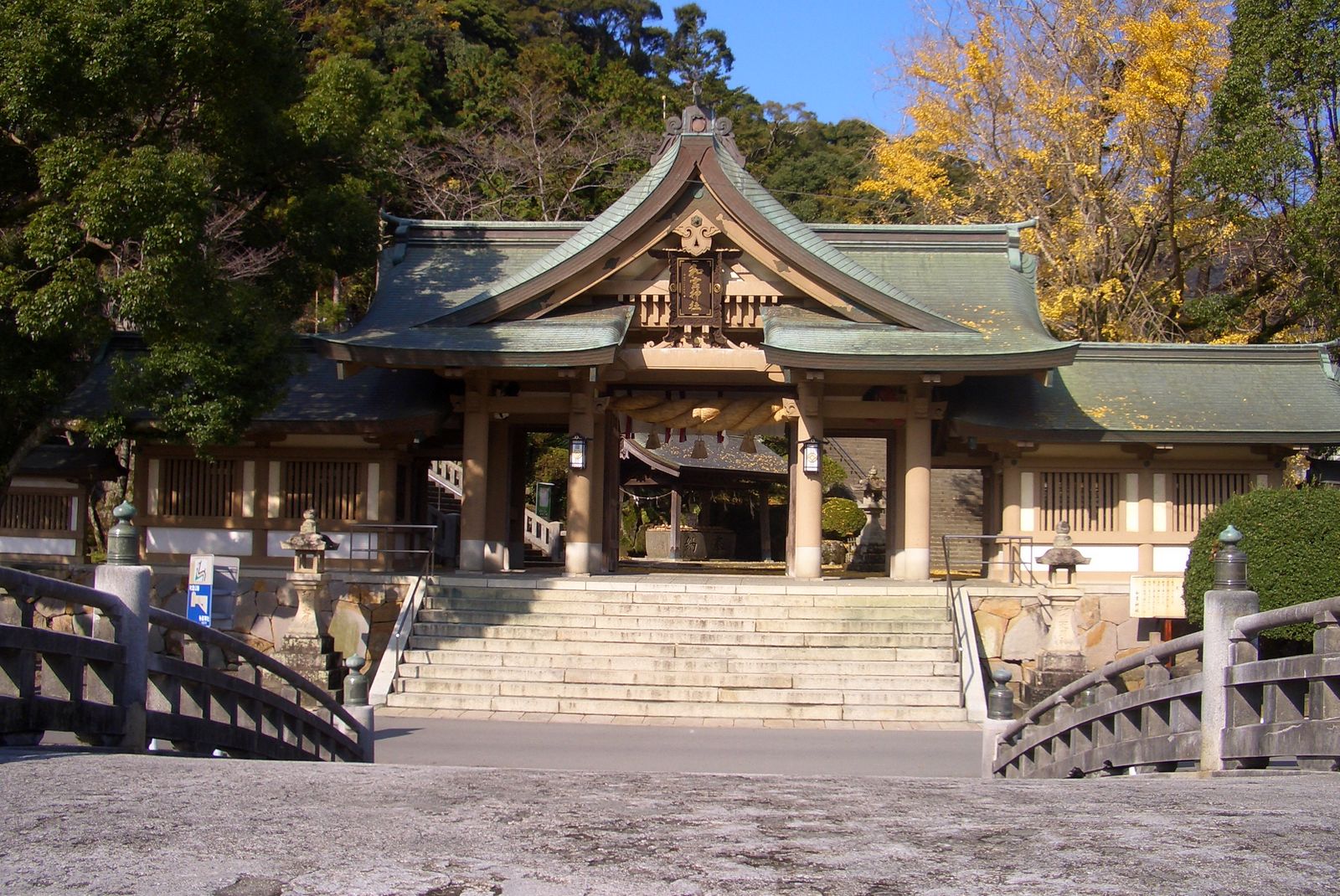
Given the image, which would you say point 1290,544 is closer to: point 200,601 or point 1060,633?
point 1060,633

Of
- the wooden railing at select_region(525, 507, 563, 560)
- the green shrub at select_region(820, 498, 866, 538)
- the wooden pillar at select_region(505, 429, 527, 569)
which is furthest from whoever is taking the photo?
the green shrub at select_region(820, 498, 866, 538)

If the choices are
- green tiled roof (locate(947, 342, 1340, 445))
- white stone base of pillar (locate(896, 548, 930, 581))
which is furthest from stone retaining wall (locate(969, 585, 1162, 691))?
green tiled roof (locate(947, 342, 1340, 445))

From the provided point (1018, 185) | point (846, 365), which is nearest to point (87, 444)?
point (846, 365)

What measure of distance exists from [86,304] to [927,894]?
12.2 m

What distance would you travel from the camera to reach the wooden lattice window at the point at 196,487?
60.1 ft

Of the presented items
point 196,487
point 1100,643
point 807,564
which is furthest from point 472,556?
point 1100,643

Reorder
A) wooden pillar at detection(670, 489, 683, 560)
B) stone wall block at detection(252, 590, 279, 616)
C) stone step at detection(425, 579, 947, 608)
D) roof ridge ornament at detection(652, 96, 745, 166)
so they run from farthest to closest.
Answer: wooden pillar at detection(670, 489, 683, 560) → roof ridge ornament at detection(652, 96, 745, 166) → stone wall block at detection(252, 590, 279, 616) → stone step at detection(425, 579, 947, 608)

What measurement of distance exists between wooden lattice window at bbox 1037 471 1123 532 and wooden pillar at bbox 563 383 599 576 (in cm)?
647

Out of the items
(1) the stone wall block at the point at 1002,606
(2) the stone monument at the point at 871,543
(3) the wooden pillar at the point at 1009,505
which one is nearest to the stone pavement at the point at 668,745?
(1) the stone wall block at the point at 1002,606

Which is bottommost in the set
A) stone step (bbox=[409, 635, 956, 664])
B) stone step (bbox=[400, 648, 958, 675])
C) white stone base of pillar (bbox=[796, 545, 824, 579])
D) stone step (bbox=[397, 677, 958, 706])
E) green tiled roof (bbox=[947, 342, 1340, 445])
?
stone step (bbox=[397, 677, 958, 706])

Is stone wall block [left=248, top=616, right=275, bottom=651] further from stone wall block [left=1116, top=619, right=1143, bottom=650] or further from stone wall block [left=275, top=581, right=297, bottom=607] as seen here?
stone wall block [left=1116, top=619, right=1143, bottom=650]

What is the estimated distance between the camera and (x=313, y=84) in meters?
16.5

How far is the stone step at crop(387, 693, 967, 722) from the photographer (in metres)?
13.8

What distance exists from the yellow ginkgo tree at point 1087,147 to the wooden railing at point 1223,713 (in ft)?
61.3
